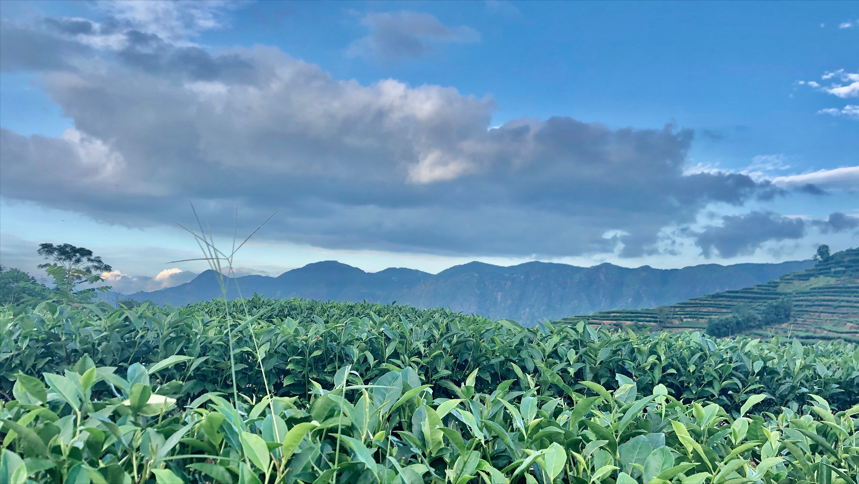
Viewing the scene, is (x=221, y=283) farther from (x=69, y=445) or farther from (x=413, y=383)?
(x=413, y=383)

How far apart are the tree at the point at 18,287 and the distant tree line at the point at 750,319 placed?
59.7 meters

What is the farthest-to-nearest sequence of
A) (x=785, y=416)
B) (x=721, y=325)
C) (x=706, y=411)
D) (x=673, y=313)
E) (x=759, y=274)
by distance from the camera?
(x=759, y=274) → (x=673, y=313) → (x=721, y=325) → (x=785, y=416) → (x=706, y=411)

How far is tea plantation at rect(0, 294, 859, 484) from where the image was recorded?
4.10 ft

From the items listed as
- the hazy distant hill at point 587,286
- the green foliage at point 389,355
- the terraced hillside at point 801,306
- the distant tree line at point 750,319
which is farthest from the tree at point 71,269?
the hazy distant hill at point 587,286

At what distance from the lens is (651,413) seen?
77.1 inches

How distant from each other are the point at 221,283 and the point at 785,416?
2716 millimetres

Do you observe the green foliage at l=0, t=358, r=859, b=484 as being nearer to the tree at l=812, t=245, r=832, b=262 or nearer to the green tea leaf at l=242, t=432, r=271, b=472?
the green tea leaf at l=242, t=432, r=271, b=472

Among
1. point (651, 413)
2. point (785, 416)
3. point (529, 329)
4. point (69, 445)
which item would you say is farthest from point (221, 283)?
point (529, 329)

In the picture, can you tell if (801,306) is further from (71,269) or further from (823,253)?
(71,269)

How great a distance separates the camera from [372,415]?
1469mm

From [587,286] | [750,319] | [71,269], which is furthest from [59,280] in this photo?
[587,286]

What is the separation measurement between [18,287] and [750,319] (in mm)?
68674

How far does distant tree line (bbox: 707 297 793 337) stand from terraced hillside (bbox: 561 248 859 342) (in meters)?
1.20

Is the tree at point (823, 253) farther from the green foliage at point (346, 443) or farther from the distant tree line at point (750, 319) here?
the green foliage at point (346, 443)
